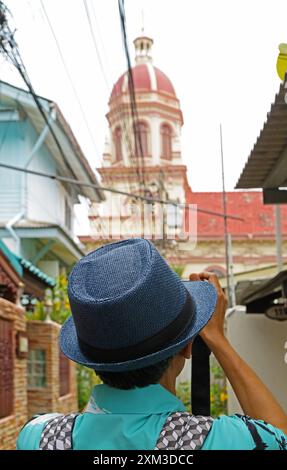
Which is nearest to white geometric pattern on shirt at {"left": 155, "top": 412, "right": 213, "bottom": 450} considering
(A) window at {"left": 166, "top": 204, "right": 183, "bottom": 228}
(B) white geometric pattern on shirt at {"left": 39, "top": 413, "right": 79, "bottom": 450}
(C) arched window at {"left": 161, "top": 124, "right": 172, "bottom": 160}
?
(B) white geometric pattern on shirt at {"left": 39, "top": 413, "right": 79, "bottom": 450}

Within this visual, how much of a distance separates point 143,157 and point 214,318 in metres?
12.2

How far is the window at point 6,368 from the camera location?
665 cm

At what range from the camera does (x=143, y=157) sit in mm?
13445

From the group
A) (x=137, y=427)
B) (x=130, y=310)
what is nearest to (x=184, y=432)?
(x=137, y=427)

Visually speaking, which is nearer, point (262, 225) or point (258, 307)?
point (258, 307)

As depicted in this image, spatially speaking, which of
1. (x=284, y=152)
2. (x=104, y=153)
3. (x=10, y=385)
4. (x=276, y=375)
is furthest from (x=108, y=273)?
(x=104, y=153)

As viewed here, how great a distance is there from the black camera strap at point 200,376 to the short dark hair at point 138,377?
187 mm

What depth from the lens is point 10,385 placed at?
277 inches

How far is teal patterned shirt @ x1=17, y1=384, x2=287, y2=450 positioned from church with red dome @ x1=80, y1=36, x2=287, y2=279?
377 inches

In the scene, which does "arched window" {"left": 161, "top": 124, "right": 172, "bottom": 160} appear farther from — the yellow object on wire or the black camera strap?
the black camera strap

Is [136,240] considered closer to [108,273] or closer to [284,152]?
[108,273]

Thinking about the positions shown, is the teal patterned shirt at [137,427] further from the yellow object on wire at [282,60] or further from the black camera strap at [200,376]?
the yellow object on wire at [282,60]

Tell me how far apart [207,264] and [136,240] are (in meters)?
19.8
